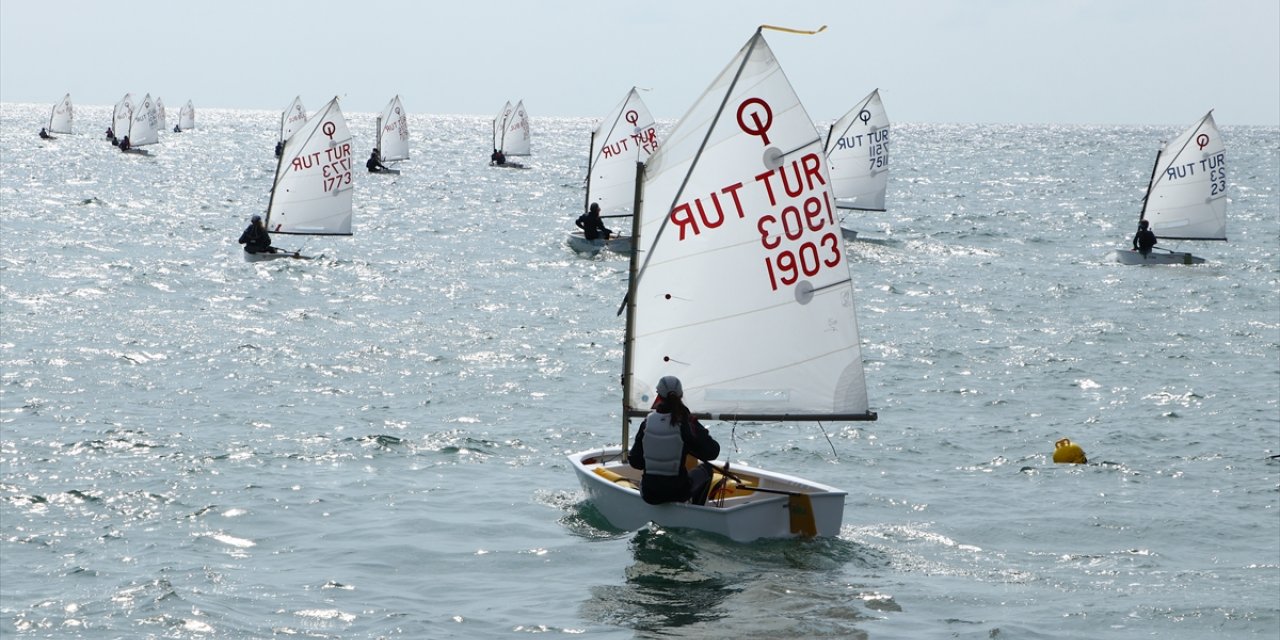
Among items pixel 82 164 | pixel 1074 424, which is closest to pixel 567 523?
pixel 1074 424

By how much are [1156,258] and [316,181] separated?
2699 cm

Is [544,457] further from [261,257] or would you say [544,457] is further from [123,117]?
[123,117]

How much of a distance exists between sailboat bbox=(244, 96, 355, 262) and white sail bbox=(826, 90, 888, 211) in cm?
1733

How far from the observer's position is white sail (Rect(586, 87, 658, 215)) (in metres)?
47.2

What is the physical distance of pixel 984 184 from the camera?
104125 millimetres

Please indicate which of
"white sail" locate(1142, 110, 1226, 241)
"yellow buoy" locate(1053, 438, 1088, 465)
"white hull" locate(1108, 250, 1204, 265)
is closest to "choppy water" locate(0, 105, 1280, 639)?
"yellow buoy" locate(1053, 438, 1088, 465)

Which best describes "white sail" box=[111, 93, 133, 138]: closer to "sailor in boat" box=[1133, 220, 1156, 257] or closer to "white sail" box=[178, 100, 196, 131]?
"white sail" box=[178, 100, 196, 131]

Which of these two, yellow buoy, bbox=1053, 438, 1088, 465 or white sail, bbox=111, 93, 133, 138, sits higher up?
white sail, bbox=111, 93, 133, 138

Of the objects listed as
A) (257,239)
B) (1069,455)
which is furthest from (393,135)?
(1069,455)

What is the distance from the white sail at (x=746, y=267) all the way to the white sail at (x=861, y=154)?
117 feet

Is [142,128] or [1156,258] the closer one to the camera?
[1156,258]

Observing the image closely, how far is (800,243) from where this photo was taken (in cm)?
1598

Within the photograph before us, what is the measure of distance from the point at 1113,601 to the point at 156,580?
9645 millimetres

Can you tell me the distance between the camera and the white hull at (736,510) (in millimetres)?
14828
